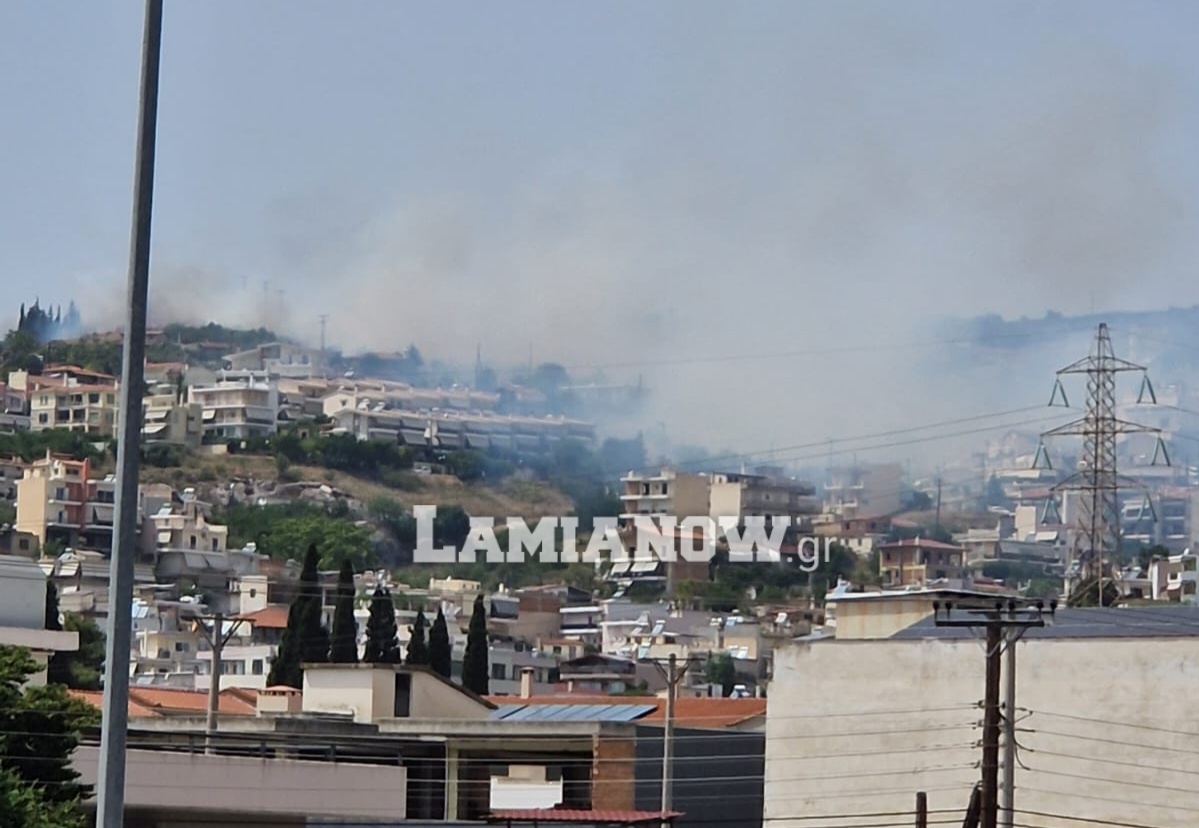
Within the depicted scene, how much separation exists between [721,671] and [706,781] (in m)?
79.6

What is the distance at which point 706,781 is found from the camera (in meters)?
42.0

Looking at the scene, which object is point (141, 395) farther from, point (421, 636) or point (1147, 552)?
point (1147, 552)

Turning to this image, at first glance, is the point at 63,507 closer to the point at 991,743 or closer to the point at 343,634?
the point at 343,634

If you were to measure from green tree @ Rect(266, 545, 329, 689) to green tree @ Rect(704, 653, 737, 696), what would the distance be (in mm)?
20347

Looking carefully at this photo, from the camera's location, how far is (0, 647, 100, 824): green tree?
27.0 metres

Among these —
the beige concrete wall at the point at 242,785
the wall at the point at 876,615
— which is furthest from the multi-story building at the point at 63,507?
the beige concrete wall at the point at 242,785

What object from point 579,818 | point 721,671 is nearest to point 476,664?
point 721,671

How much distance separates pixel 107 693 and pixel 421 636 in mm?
111440

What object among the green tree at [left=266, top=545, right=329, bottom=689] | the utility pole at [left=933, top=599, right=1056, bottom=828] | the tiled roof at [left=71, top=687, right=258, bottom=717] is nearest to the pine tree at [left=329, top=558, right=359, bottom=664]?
the green tree at [left=266, top=545, right=329, bottom=689]

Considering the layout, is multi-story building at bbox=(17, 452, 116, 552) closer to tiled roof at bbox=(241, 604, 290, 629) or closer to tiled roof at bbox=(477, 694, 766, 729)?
tiled roof at bbox=(241, 604, 290, 629)

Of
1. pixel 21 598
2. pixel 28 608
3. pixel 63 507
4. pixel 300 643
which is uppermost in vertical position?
pixel 63 507

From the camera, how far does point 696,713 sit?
5550 cm

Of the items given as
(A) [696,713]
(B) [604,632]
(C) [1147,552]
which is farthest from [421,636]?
(C) [1147,552]

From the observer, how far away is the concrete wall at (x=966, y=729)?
32062 millimetres
